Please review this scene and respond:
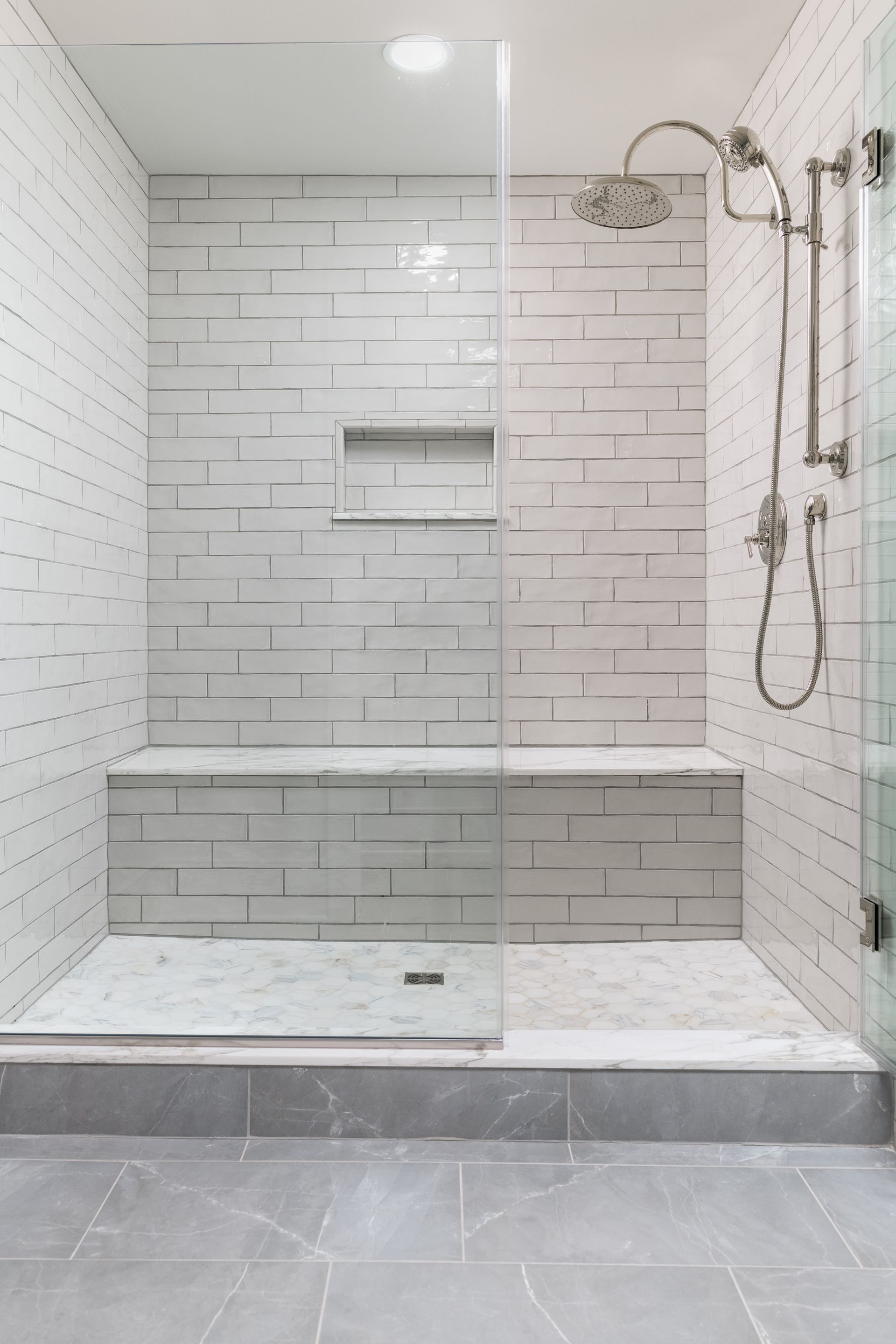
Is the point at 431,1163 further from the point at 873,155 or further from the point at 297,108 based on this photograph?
the point at 873,155

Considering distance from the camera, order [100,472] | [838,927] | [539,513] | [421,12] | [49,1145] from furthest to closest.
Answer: [539,513], [421,12], [838,927], [100,472], [49,1145]

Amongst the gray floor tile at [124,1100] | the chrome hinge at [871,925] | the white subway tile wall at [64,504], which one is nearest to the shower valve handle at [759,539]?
the chrome hinge at [871,925]

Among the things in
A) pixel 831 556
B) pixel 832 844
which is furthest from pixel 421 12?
pixel 832 844

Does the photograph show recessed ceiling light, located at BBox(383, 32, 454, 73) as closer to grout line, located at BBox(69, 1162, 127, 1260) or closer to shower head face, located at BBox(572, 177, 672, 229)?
shower head face, located at BBox(572, 177, 672, 229)

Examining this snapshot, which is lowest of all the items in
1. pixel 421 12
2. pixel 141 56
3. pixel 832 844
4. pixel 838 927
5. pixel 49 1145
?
pixel 49 1145

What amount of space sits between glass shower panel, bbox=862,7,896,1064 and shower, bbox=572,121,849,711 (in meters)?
0.20

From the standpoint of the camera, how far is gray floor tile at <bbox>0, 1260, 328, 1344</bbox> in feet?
4.32

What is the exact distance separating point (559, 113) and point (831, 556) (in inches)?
67.4

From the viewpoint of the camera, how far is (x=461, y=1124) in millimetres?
1850

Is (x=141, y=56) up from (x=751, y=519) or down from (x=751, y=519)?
up

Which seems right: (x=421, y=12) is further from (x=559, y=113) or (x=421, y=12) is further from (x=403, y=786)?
(x=403, y=786)

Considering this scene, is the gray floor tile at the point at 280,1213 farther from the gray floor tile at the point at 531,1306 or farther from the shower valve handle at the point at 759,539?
the shower valve handle at the point at 759,539

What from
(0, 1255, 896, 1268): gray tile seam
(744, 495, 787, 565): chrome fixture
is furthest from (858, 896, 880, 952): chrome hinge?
(744, 495, 787, 565): chrome fixture

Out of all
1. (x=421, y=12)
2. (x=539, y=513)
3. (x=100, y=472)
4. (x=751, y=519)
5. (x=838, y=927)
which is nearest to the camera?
(x=100, y=472)
